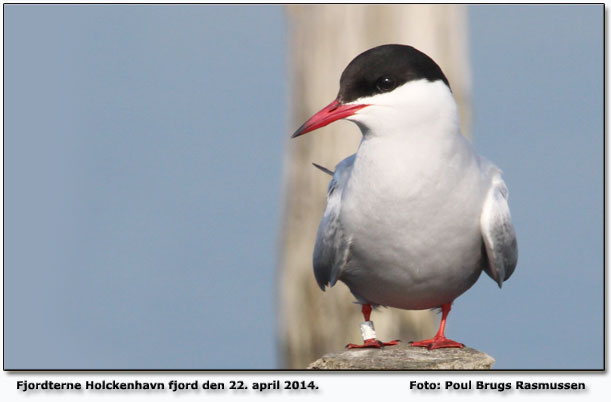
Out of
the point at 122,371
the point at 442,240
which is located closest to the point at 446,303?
the point at 442,240

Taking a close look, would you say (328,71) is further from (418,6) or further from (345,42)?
(418,6)

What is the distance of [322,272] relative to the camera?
20.5 ft

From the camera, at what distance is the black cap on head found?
5359 mm

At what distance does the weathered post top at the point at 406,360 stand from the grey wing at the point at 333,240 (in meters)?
0.54

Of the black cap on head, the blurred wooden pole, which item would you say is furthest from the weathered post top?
the blurred wooden pole

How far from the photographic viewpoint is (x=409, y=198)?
5.57 metres

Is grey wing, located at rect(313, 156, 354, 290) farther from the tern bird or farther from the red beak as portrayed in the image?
the red beak

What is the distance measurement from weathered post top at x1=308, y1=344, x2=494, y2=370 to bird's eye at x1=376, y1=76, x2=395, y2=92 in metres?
1.55

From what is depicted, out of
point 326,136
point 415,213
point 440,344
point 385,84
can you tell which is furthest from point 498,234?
point 326,136

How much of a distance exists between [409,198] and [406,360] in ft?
3.04

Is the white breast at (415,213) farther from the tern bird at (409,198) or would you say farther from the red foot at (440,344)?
the red foot at (440,344)

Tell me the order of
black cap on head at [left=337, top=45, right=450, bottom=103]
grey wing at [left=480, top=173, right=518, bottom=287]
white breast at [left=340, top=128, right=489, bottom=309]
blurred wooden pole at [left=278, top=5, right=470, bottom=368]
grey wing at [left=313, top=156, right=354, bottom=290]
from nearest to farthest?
black cap on head at [left=337, top=45, right=450, bottom=103] → white breast at [left=340, top=128, right=489, bottom=309] → grey wing at [left=480, top=173, right=518, bottom=287] → grey wing at [left=313, top=156, right=354, bottom=290] → blurred wooden pole at [left=278, top=5, right=470, bottom=368]

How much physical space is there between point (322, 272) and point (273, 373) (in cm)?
76

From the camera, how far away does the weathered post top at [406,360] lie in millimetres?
5566
